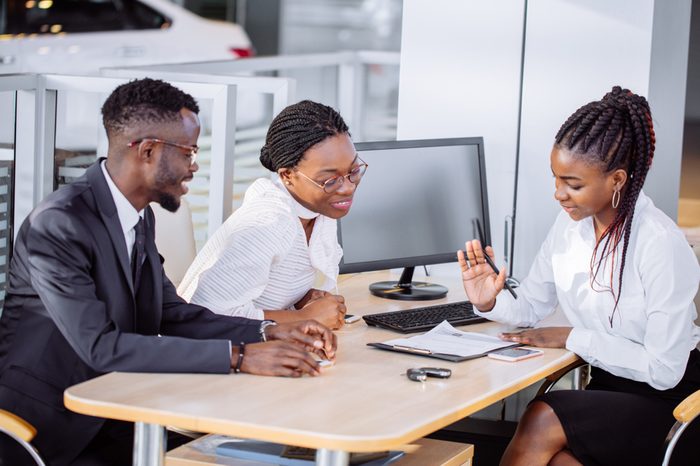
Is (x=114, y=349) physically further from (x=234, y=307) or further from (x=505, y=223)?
(x=505, y=223)

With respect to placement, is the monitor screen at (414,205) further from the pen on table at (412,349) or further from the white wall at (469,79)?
the pen on table at (412,349)

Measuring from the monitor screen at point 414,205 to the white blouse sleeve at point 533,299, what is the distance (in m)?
0.46

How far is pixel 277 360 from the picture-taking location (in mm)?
2289

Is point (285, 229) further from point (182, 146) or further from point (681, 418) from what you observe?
→ point (681, 418)

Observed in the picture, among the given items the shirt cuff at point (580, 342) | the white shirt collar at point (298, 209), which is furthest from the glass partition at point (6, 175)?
the shirt cuff at point (580, 342)

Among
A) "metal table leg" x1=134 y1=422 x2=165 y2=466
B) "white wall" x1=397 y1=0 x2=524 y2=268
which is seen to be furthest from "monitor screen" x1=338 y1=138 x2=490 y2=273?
"metal table leg" x1=134 y1=422 x2=165 y2=466

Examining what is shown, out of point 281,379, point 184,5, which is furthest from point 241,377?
point 184,5

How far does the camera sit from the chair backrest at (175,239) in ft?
11.0

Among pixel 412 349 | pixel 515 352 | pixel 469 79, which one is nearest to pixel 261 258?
pixel 412 349

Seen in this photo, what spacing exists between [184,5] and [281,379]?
11.5 meters

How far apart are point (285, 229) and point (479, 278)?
0.51 meters

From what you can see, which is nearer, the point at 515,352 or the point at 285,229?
the point at 515,352

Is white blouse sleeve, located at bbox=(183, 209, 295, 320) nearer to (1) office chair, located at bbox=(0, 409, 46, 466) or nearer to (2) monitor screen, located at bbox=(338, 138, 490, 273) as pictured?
(2) monitor screen, located at bbox=(338, 138, 490, 273)

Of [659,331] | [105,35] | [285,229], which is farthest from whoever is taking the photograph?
[105,35]
